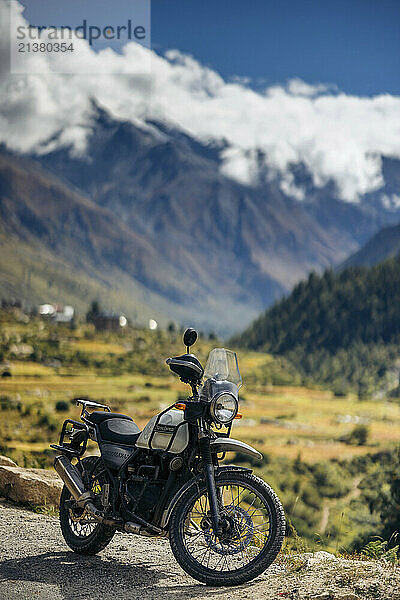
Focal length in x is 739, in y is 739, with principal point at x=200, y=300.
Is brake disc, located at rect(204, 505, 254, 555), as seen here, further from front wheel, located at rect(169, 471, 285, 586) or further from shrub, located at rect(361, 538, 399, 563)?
shrub, located at rect(361, 538, 399, 563)

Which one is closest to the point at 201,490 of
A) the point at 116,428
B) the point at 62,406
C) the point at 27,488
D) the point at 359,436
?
the point at 116,428

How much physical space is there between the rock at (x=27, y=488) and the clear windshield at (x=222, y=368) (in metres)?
3.84

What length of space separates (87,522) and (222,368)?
1.95 metres

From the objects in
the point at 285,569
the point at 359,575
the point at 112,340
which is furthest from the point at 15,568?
the point at 112,340

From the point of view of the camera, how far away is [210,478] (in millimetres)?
5828

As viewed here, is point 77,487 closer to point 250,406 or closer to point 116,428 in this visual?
point 116,428

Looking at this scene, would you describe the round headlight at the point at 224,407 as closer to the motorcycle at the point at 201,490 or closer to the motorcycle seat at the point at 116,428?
the motorcycle at the point at 201,490

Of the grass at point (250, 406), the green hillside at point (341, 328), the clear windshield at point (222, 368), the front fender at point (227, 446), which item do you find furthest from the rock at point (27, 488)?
the green hillside at point (341, 328)

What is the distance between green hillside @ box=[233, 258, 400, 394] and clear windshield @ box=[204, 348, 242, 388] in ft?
396

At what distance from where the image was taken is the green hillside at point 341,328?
429ft

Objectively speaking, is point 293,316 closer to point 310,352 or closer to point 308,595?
point 310,352

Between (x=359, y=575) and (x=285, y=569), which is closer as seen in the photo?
(x=359, y=575)

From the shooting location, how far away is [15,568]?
6340 mm

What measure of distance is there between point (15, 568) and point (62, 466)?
982 millimetres
